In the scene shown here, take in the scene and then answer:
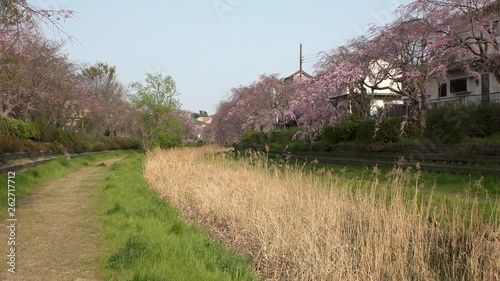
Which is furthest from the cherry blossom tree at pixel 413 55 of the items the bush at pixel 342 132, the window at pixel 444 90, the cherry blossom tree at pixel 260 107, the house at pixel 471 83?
→ the cherry blossom tree at pixel 260 107

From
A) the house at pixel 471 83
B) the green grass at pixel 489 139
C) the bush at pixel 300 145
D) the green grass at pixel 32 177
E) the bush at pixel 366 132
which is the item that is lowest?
the green grass at pixel 32 177

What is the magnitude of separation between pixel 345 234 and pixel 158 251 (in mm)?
2902

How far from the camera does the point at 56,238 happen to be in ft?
19.1

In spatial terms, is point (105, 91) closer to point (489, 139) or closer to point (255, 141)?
point (255, 141)

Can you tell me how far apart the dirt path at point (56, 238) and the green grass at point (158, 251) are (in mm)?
212

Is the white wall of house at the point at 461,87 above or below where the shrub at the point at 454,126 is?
above

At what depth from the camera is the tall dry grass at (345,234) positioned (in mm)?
5062

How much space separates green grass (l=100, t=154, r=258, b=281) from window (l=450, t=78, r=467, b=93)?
80.6 feet

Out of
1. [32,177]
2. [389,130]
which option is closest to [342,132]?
[389,130]

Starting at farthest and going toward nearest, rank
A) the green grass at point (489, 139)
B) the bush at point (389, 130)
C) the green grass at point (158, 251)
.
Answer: the bush at point (389, 130), the green grass at point (489, 139), the green grass at point (158, 251)

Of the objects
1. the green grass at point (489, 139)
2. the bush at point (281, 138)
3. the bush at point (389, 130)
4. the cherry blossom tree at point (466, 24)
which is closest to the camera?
the green grass at point (489, 139)

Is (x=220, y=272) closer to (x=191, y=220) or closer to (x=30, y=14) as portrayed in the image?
(x=191, y=220)

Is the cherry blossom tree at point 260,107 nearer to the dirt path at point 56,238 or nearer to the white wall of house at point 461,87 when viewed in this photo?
the white wall of house at point 461,87

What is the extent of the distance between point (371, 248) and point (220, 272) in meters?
2.10
